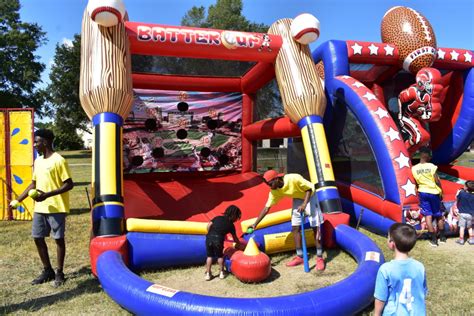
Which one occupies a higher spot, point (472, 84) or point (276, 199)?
point (472, 84)

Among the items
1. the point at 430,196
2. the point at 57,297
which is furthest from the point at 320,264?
the point at 57,297

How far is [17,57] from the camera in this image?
22562mm

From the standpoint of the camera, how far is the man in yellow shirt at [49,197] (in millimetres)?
3119

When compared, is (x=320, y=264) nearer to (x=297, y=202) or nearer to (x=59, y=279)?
(x=297, y=202)

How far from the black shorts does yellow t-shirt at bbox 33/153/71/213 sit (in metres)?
1.29

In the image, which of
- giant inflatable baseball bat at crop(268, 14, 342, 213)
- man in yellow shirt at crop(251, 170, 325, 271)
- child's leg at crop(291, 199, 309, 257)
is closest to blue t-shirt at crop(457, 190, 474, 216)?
giant inflatable baseball bat at crop(268, 14, 342, 213)

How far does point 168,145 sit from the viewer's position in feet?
23.9

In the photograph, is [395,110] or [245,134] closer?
[395,110]

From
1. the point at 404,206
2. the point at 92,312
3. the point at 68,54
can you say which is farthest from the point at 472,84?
the point at 68,54

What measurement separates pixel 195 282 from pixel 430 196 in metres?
2.91

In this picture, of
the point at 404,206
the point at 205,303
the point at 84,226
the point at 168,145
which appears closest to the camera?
the point at 205,303

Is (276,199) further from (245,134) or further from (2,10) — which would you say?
(2,10)

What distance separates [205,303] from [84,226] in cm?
354

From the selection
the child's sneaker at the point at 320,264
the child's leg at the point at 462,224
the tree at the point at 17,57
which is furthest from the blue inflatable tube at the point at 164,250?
the tree at the point at 17,57
